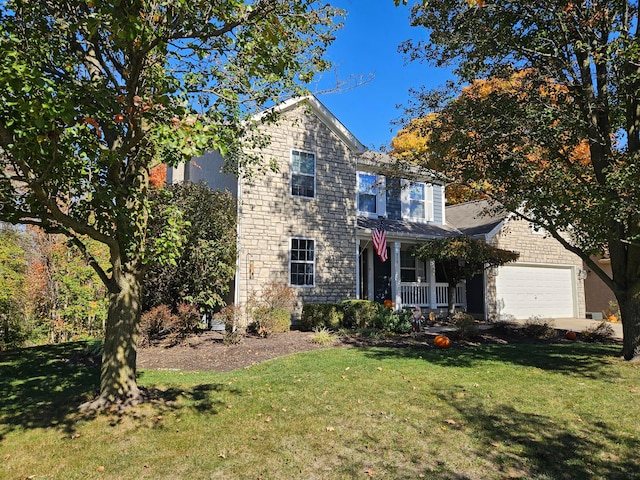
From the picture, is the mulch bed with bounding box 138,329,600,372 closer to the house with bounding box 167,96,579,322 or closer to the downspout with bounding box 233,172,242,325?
the downspout with bounding box 233,172,242,325

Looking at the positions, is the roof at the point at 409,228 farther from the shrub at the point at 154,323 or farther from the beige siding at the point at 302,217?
the shrub at the point at 154,323

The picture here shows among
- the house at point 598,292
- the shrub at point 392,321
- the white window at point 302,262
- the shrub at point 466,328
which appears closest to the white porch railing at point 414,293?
the shrub at point 392,321

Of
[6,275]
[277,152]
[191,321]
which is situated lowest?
[191,321]

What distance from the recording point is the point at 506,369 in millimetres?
8188

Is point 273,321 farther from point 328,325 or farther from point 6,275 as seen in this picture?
point 6,275

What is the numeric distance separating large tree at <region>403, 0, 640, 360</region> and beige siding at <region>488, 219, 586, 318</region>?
8750 millimetres

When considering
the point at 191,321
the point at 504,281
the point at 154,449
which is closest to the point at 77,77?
the point at 154,449

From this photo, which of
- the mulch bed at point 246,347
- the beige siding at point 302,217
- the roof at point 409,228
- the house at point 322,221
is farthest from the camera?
the roof at point 409,228

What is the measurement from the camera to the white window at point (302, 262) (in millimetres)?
14648

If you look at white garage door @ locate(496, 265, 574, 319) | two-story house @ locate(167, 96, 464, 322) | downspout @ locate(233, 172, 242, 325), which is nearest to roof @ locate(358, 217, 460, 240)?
two-story house @ locate(167, 96, 464, 322)

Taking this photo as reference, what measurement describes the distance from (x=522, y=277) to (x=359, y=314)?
994 centimetres

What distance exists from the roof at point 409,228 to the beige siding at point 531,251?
2.22m

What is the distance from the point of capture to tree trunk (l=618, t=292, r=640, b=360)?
8.78 meters

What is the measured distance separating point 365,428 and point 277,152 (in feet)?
35.9
